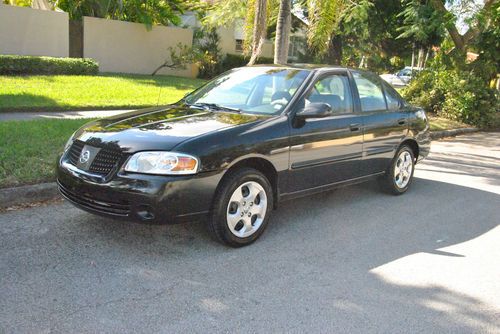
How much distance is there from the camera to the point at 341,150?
5.71m

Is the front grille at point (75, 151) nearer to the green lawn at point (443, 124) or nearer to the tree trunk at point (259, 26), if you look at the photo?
the tree trunk at point (259, 26)

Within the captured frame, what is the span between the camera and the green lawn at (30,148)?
5.79 m

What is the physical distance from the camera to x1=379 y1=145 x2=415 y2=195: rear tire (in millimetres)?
6742

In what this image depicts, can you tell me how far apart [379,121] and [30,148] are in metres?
4.47

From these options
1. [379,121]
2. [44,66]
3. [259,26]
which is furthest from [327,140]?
[44,66]

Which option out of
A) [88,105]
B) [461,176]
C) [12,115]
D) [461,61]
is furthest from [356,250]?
[461,61]

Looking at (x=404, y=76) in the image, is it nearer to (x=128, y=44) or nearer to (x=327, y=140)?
(x=128, y=44)

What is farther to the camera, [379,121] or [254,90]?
[379,121]

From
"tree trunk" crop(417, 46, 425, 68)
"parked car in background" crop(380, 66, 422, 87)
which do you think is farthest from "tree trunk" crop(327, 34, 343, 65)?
"tree trunk" crop(417, 46, 425, 68)

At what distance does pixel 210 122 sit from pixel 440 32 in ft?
41.4

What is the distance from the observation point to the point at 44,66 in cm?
1585

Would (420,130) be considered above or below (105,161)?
above

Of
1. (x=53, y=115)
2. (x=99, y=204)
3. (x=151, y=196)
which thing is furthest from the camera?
(x=53, y=115)

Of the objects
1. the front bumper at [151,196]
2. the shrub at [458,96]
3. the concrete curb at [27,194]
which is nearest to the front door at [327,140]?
the front bumper at [151,196]
